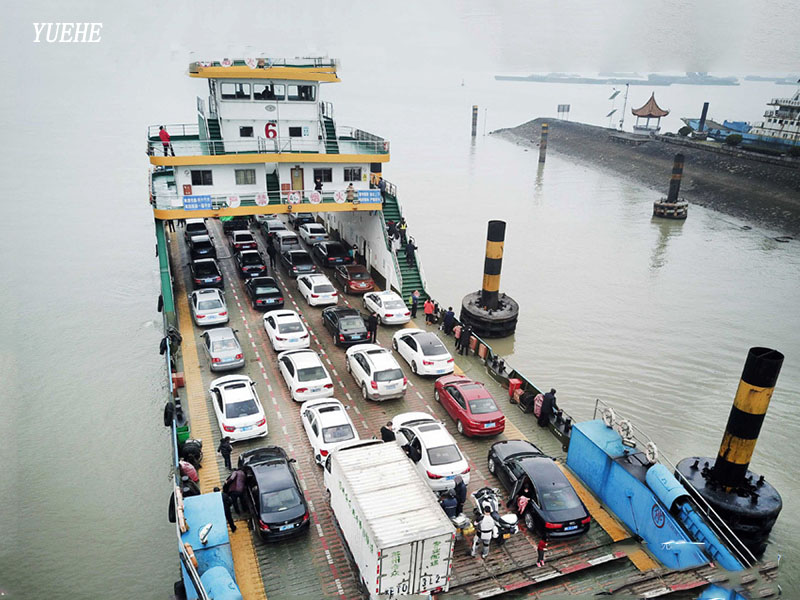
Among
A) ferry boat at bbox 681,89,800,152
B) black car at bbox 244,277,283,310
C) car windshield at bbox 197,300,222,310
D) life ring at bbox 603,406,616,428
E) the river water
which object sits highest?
ferry boat at bbox 681,89,800,152

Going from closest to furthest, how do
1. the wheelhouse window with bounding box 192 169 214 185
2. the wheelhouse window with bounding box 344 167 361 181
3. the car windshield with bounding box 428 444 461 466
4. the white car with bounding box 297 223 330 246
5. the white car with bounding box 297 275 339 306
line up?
the car windshield with bounding box 428 444 461 466 → the white car with bounding box 297 275 339 306 → the wheelhouse window with bounding box 192 169 214 185 → the wheelhouse window with bounding box 344 167 361 181 → the white car with bounding box 297 223 330 246

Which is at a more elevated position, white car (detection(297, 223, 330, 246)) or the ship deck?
white car (detection(297, 223, 330, 246))

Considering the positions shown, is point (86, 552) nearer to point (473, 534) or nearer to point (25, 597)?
point (25, 597)

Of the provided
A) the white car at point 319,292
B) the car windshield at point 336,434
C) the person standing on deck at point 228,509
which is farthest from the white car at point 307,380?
the white car at point 319,292

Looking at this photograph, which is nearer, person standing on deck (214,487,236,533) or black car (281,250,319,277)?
person standing on deck (214,487,236,533)

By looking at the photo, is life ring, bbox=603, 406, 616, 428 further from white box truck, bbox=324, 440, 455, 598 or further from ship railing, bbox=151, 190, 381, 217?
ship railing, bbox=151, 190, 381, 217

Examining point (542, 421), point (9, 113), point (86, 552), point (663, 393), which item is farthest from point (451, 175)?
point (9, 113)

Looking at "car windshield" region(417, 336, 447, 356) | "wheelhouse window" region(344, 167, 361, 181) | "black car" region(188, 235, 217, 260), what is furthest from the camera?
"black car" region(188, 235, 217, 260)

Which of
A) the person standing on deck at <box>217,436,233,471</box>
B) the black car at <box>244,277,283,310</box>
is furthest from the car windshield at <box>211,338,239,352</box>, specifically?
the person standing on deck at <box>217,436,233,471</box>
